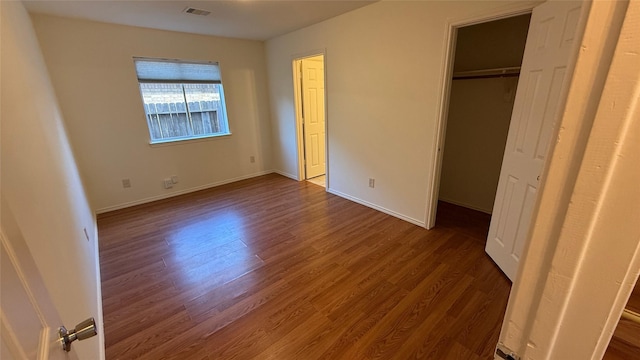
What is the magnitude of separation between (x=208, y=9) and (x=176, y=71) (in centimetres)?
137

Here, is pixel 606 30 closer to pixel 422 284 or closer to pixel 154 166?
pixel 422 284

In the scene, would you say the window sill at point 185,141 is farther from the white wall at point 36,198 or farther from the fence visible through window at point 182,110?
the white wall at point 36,198

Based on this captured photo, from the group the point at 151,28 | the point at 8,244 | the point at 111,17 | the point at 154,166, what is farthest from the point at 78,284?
the point at 151,28

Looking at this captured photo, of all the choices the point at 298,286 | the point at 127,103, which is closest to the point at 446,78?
the point at 298,286

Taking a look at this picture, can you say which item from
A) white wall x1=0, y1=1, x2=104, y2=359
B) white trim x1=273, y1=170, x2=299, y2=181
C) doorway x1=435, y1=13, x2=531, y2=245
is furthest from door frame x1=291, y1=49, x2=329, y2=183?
white wall x1=0, y1=1, x2=104, y2=359

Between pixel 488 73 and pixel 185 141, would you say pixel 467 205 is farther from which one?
pixel 185 141

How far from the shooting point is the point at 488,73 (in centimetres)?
287

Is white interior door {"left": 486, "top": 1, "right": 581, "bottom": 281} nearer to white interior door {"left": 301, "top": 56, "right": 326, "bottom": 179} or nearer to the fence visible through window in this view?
white interior door {"left": 301, "top": 56, "right": 326, "bottom": 179}

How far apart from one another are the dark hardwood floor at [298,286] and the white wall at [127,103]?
0.69m

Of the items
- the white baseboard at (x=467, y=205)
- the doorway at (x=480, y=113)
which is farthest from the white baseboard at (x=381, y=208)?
the white baseboard at (x=467, y=205)

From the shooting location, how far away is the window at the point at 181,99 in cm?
369

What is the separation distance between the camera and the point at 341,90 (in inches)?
136

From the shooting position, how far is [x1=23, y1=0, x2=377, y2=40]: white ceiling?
2.61 metres

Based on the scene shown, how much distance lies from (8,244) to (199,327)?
1.56 m
